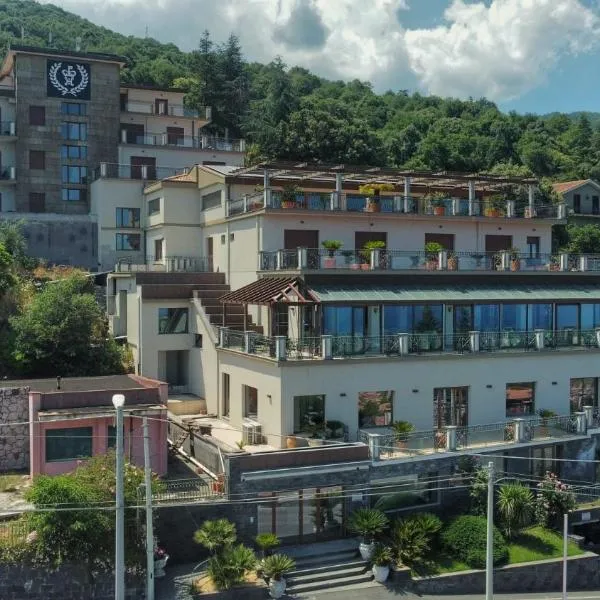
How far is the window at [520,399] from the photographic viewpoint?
3304 centimetres

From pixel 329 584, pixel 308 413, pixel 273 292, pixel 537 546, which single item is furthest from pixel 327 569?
pixel 273 292

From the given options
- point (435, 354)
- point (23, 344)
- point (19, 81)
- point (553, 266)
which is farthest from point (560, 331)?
point (19, 81)

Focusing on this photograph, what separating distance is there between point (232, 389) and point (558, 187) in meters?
51.0

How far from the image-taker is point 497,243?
3950 centimetres

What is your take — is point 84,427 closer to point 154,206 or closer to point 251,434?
point 251,434

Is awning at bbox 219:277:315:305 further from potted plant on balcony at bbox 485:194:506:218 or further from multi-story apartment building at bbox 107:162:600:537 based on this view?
potted plant on balcony at bbox 485:194:506:218

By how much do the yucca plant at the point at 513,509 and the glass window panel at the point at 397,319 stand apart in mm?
8020

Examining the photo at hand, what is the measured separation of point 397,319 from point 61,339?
48.8 ft

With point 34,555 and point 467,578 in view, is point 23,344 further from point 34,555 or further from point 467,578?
point 467,578

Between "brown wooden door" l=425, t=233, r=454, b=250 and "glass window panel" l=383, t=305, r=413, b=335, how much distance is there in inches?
242

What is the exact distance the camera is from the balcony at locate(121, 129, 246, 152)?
5747 cm

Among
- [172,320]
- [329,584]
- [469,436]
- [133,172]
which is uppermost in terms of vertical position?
[133,172]

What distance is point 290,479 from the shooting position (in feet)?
84.9

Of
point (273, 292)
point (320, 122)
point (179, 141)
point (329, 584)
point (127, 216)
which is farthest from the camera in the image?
point (320, 122)
